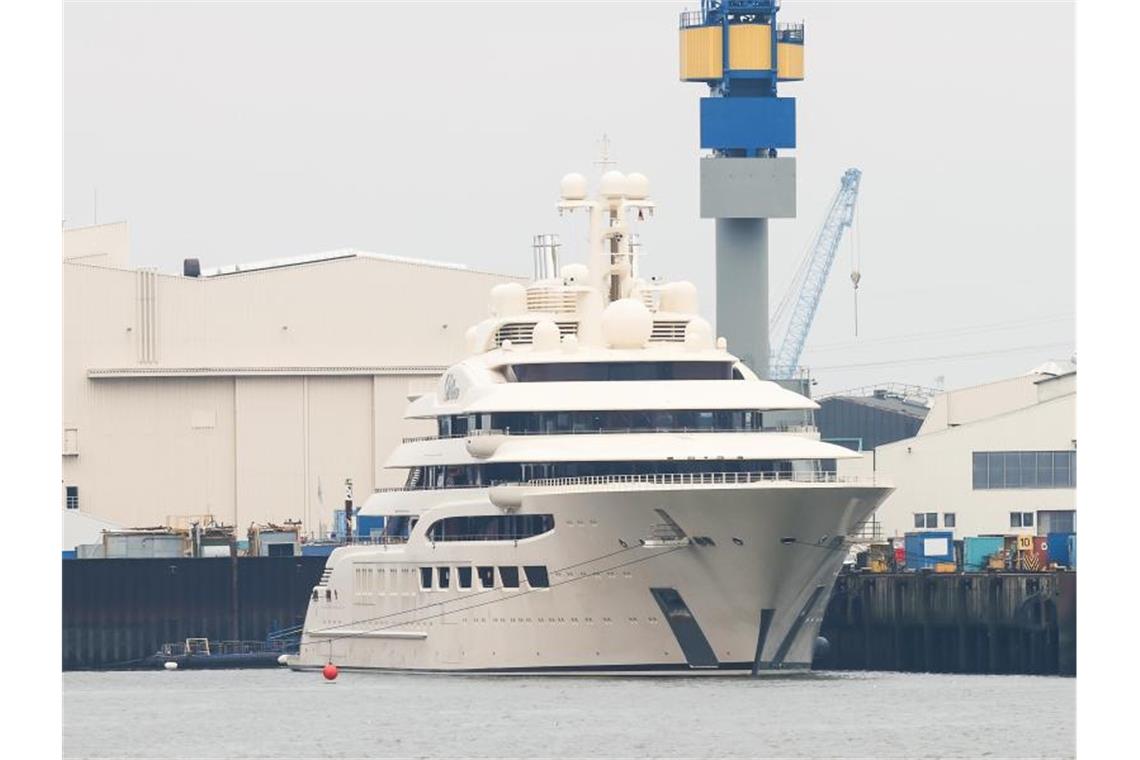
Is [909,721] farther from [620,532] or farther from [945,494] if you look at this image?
[945,494]

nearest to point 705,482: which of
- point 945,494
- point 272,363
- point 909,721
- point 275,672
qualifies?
point 909,721

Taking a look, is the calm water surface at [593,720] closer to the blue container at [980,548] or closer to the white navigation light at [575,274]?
the white navigation light at [575,274]

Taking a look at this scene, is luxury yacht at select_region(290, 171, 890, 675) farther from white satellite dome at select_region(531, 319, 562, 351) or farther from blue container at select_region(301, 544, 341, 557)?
Result: blue container at select_region(301, 544, 341, 557)

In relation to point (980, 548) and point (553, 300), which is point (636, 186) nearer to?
point (553, 300)

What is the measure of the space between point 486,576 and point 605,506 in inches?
168

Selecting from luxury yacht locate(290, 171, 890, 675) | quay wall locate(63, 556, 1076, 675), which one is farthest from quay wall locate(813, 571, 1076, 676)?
luxury yacht locate(290, 171, 890, 675)

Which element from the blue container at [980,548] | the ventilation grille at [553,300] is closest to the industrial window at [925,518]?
the blue container at [980,548]

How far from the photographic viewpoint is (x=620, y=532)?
210ft

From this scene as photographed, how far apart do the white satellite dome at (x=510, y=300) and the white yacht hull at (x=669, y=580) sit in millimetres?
7548

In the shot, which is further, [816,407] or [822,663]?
[822,663]

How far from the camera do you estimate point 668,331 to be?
71.3 metres

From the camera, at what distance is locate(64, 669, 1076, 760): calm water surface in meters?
53.5

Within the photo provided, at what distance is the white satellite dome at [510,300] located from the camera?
73188 mm

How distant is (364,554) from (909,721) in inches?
772
